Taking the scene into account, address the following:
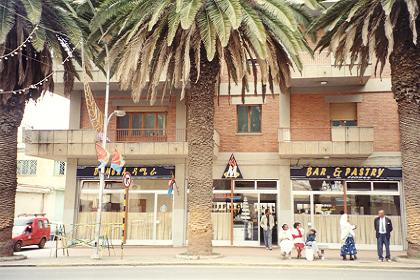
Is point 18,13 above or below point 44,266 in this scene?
above

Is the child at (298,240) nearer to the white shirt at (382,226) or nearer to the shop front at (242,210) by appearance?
the white shirt at (382,226)

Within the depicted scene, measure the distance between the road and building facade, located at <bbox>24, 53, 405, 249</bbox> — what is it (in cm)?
778

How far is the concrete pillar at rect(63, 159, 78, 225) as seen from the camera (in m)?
24.2

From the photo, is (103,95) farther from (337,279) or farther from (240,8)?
(337,279)

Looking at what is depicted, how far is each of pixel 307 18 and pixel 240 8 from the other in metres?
4.41

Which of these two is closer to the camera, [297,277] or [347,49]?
[297,277]

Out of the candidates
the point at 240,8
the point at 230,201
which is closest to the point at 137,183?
the point at 230,201

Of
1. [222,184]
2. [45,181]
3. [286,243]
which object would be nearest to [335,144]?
[222,184]

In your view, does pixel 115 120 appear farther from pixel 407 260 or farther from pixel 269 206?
pixel 407 260

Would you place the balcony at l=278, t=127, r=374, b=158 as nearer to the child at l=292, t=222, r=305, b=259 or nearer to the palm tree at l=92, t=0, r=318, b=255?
the palm tree at l=92, t=0, r=318, b=255

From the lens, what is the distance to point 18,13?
17156mm

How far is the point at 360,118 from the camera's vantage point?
75.8ft

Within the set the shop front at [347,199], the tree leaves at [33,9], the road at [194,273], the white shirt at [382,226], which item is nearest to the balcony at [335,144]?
the shop front at [347,199]

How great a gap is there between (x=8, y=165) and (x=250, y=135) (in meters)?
11.3
